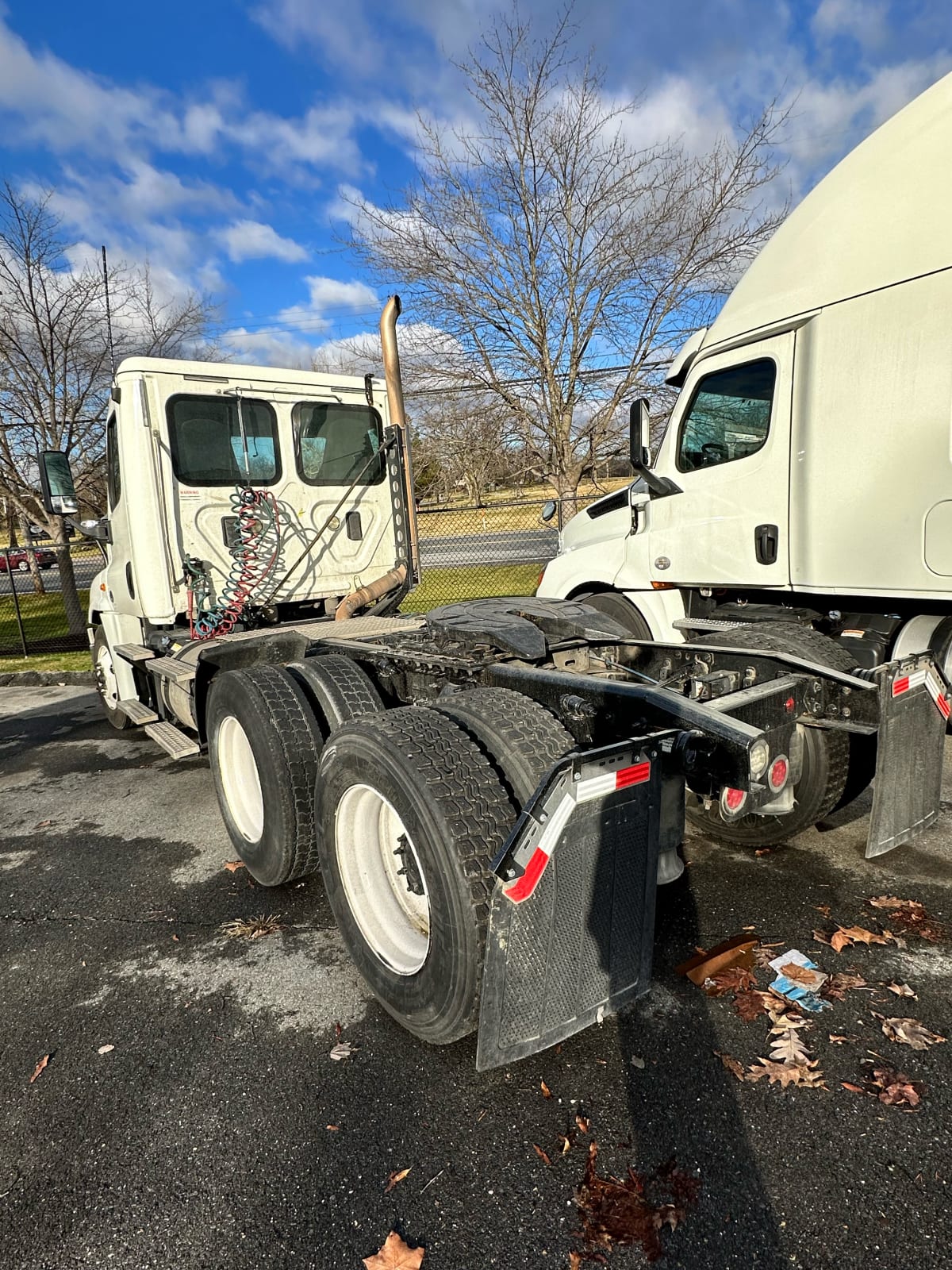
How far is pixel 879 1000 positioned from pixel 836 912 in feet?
2.09

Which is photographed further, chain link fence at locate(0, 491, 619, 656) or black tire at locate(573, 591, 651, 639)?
chain link fence at locate(0, 491, 619, 656)

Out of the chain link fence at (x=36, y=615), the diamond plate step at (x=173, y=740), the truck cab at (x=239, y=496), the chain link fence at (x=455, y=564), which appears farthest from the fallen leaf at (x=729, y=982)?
the chain link fence at (x=36, y=615)

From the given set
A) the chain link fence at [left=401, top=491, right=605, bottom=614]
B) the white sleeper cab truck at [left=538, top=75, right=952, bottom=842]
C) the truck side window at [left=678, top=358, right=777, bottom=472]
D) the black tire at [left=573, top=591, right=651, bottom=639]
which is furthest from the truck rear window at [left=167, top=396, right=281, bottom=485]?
the chain link fence at [left=401, top=491, right=605, bottom=614]

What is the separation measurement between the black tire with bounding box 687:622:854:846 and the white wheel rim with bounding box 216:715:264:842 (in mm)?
2377

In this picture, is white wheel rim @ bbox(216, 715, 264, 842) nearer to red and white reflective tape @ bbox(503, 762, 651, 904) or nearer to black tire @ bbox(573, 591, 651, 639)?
red and white reflective tape @ bbox(503, 762, 651, 904)

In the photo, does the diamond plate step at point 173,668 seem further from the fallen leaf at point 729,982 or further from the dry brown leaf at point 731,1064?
the dry brown leaf at point 731,1064

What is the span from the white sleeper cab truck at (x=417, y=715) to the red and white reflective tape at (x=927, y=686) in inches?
0.6

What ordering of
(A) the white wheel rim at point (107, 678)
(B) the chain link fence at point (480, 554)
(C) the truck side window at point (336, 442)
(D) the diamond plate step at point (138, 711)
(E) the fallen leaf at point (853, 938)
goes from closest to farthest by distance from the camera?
(E) the fallen leaf at point (853, 938) < (D) the diamond plate step at point (138, 711) < (C) the truck side window at point (336, 442) < (A) the white wheel rim at point (107, 678) < (B) the chain link fence at point (480, 554)

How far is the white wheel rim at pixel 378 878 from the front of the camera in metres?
2.84

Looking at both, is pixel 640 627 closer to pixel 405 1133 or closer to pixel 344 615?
pixel 344 615

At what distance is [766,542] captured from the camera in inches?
179

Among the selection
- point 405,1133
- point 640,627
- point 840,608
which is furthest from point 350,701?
point 840,608

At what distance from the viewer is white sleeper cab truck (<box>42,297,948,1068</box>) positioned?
223 centimetres

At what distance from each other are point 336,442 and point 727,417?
125 inches
